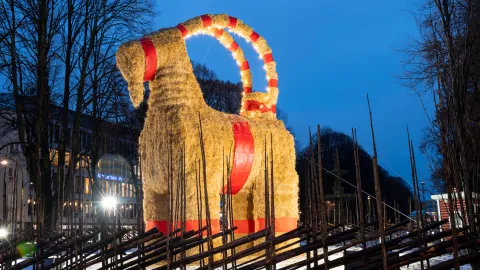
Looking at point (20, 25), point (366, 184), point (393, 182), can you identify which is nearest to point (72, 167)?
point (20, 25)

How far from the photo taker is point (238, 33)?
8141 millimetres

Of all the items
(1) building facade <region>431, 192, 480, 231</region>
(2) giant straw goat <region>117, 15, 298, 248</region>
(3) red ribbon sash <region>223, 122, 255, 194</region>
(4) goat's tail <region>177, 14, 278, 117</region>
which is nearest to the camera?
(1) building facade <region>431, 192, 480, 231</region>

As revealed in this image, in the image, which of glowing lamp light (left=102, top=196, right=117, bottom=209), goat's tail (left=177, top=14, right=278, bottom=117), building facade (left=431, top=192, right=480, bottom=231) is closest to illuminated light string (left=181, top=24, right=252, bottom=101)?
goat's tail (left=177, top=14, right=278, bottom=117)

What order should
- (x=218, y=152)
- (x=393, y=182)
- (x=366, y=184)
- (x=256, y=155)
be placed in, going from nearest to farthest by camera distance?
(x=218, y=152) → (x=256, y=155) → (x=366, y=184) → (x=393, y=182)

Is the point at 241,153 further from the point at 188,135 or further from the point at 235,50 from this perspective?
the point at 235,50

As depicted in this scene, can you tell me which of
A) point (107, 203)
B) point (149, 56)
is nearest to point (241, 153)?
point (149, 56)

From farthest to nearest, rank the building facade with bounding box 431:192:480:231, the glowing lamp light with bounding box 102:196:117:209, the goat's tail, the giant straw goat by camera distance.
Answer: the goat's tail → the giant straw goat → the glowing lamp light with bounding box 102:196:117:209 → the building facade with bounding box 431:192:480:231

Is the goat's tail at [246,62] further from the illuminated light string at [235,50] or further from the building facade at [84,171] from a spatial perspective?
the building facade at [84,171]

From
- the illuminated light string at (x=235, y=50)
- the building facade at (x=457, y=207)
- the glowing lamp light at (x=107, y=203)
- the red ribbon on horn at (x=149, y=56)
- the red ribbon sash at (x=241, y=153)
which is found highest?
the illuminated light string at (x=235, y=50)

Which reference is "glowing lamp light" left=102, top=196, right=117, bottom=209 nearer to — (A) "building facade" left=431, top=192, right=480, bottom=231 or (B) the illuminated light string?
(B) the illuminated light string

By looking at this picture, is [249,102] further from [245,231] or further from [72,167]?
[72,167]

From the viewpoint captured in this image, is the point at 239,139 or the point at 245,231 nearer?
the point at 239,139

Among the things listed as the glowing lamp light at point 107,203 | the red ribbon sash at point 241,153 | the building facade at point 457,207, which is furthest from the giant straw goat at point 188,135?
the building facade at point 457,207

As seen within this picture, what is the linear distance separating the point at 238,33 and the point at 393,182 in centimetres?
3233
